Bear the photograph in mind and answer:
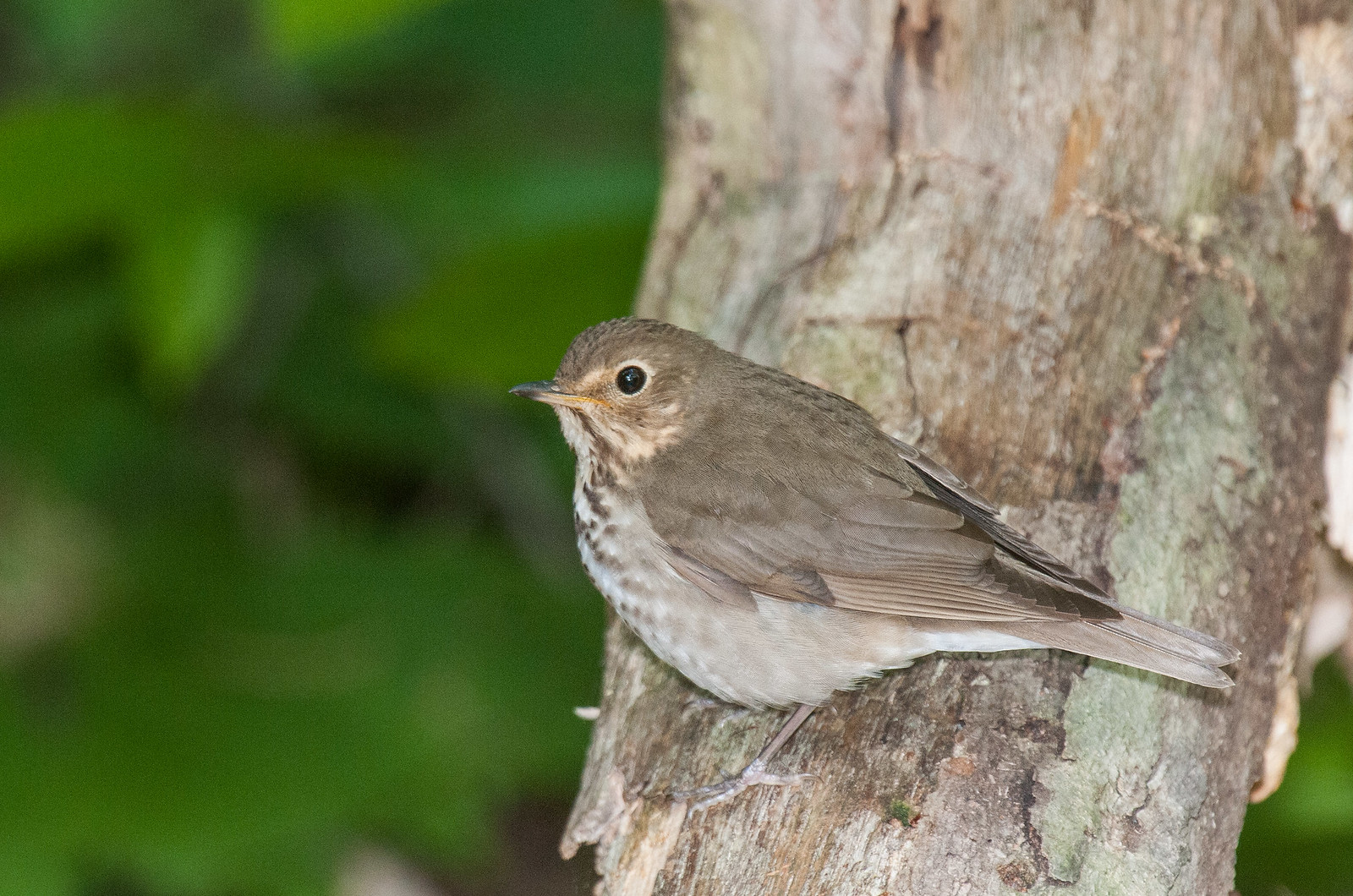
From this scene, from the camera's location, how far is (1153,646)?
274 centimetres

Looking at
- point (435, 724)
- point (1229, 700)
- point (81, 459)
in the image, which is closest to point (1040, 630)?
point (1229, 700)

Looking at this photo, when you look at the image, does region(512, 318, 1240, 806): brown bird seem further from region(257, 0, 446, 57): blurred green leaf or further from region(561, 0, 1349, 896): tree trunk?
region(257, 0, 446, 57): blurred green leaf

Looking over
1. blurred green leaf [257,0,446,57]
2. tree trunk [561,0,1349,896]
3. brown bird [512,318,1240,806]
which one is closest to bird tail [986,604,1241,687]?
brown bird [512,318,1240,806]

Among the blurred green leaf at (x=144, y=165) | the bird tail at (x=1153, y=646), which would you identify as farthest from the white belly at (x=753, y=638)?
the blurred green leaf at (x=144, y=165)

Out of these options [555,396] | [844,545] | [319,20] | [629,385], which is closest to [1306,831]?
[844,545]

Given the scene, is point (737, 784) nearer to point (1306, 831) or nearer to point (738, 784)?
point (738, 784)

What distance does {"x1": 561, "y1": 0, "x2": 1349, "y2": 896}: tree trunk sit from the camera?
8.68ft

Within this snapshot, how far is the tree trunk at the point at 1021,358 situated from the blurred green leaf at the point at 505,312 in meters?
0.65

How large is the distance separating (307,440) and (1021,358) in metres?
3.65

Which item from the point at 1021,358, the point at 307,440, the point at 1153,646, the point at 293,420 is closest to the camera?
the point at 1153,646

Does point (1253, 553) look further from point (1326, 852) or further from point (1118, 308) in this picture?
point (1326, 852)

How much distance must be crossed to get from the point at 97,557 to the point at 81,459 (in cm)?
49

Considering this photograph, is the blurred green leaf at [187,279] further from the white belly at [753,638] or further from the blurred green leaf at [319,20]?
the white belly at [753,638]

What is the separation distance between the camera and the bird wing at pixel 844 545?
2.94m
